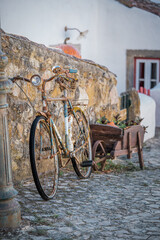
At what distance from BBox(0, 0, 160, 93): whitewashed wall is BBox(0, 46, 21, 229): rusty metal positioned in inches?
307

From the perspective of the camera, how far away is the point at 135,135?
5.33 meters

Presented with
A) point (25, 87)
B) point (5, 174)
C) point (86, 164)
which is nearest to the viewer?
point (5, 174)

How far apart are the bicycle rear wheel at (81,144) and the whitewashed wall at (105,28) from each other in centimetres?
627

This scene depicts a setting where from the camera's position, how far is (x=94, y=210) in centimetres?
345

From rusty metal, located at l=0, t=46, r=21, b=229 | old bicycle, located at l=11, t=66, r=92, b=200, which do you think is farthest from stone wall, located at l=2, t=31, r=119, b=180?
rusty metal, located at l=0, t=46, r=21, b=229

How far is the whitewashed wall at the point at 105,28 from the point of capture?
426 inches

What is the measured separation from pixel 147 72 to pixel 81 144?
27.4ft

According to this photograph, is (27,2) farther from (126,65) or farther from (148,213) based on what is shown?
(148,213)

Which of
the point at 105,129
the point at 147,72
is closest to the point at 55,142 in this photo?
the point at 105,129

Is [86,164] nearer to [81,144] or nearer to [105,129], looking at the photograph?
[81,144]

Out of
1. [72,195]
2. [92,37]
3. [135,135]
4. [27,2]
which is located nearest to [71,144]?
[72,195]

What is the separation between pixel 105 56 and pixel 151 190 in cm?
838

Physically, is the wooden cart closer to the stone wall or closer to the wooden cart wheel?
the wooden cart wheel

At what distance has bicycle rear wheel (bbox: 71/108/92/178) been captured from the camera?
4.43 m
